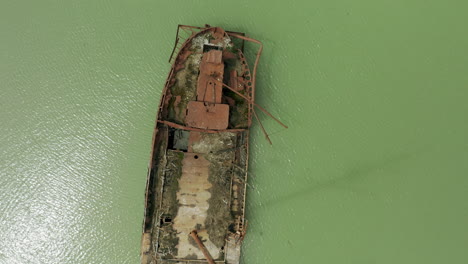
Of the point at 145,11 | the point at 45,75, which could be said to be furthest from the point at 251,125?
the point at 45,75

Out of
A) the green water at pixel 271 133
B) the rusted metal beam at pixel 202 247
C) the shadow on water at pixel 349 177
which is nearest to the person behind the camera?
the rusted metal beam at pixel 202 247

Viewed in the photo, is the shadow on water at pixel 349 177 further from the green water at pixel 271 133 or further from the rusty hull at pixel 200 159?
the rusty hull at pixel 200 159

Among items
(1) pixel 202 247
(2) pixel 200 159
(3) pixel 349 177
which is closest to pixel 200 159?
(2) pixel 200 159

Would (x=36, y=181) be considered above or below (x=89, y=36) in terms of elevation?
below

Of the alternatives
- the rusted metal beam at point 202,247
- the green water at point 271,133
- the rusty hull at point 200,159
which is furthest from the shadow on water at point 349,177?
the rusted metal beam at point 202,247

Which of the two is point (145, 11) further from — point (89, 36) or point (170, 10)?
point (89, 36)

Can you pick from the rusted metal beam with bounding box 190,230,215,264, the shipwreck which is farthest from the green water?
the rusted metal beam with bounding box 190,230,215,264
